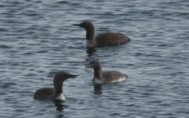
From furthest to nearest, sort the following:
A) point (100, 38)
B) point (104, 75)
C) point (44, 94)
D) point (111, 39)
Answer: point (100, 38), point (111, 39), point (104, 75), point (44, 94)

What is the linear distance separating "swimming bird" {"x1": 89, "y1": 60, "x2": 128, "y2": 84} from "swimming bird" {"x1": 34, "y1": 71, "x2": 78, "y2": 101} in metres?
2.02

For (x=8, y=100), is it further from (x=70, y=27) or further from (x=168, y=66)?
(x=70, y=27)

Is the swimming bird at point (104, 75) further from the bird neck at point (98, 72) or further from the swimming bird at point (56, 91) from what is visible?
the swimming bird at point (56, 91)

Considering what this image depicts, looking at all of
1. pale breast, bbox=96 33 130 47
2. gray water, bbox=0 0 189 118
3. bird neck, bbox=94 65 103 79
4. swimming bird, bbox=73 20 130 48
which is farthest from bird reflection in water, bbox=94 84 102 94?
pale breast, bbox=96 33 130 47

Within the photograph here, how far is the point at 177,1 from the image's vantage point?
179ft

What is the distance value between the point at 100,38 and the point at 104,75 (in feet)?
19.1

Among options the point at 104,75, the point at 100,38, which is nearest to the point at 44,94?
the point at 104,75

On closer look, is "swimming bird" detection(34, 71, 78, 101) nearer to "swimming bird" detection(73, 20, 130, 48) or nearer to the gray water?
the gray water

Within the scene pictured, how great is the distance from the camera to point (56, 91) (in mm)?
40125

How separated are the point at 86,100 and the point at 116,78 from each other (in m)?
2.72

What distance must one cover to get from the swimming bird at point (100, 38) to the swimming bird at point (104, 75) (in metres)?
5.33

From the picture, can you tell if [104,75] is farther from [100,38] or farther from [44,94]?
[100,38]

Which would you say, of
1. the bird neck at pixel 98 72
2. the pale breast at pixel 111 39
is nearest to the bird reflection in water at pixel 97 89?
the bird neck at pixel 98 72

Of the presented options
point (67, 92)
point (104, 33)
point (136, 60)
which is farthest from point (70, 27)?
point (67, 92)
